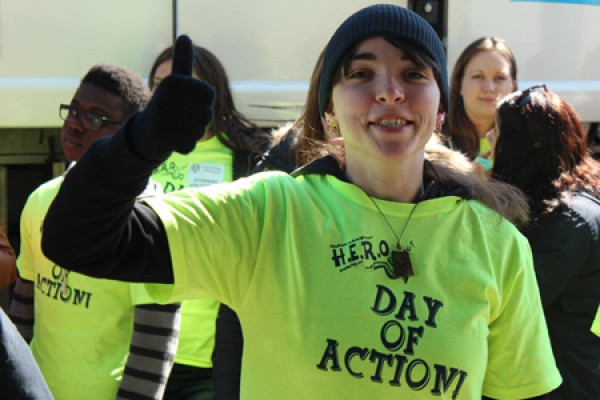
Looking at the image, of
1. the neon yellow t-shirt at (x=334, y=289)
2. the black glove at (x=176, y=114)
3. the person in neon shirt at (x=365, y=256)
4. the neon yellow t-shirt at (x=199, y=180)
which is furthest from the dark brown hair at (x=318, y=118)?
the neon yellow t-shirt at (x=199, y=180)

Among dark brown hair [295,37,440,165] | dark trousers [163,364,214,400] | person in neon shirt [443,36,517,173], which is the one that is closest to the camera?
dark brown hair [295,37,440,165]

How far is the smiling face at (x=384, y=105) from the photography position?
1.66m

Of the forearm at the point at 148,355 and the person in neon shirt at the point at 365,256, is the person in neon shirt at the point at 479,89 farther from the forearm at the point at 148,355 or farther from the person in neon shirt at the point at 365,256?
the person in neon shirt at the point at 365,256

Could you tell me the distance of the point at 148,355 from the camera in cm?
240

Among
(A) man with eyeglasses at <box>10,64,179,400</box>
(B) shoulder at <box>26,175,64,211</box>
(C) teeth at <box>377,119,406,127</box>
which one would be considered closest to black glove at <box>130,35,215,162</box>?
(C) teeth at <box>377,119,406,127</box>

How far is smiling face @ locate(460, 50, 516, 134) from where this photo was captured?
3.89 metres

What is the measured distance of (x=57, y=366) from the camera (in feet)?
8.20

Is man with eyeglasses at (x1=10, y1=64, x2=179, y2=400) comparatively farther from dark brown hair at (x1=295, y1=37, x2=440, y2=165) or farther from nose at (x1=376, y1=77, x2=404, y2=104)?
nose at (x1=376, y1=77, x2=404, y2=104)

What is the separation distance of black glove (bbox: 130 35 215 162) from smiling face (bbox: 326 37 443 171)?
0.48m

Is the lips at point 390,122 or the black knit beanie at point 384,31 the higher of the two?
the black knit beanie at point 384,31

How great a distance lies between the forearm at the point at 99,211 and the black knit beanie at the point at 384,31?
57cm

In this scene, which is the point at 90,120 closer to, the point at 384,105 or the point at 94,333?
the point at 94,333

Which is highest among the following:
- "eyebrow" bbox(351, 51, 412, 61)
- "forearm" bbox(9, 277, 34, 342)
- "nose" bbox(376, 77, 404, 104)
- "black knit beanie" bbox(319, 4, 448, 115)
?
"black knit beanie" bbox(319, 4, 448, 115)

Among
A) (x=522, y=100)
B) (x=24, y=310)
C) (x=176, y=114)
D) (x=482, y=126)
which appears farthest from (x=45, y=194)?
(x=482, y=126)
